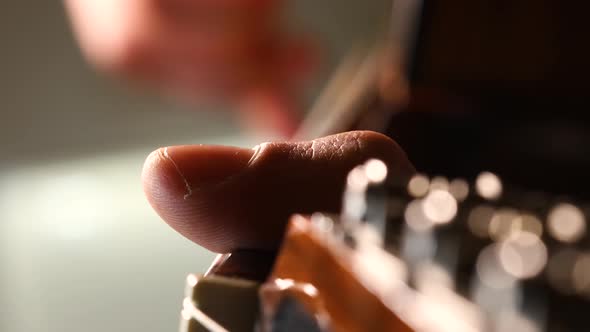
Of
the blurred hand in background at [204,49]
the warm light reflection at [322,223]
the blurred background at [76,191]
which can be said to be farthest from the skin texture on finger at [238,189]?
the blurred background at [76,191]

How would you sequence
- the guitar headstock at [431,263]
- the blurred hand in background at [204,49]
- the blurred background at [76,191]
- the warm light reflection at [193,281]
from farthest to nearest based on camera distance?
the blurred background at [76,191]
the blurred hand in background at [204,49]
the warm light reflection at [193,281]
the guitar headstock at [431,263]

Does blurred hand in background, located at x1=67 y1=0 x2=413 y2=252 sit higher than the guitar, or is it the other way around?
the guitar

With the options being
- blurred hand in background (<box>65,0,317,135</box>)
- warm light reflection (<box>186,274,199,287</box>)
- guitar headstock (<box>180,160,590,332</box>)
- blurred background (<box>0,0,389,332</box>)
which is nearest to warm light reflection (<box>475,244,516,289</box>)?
guitar headstock (<box>180,160,590,332</box>)

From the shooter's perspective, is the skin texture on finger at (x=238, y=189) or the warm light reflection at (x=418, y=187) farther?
the skin texture on finger at (x=238, y=189)

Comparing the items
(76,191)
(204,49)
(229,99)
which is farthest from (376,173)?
(76,191)

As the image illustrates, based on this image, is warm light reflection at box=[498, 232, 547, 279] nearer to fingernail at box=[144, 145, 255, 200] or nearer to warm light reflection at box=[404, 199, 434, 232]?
warm light reflection at box=[404, 199, 434, 232]

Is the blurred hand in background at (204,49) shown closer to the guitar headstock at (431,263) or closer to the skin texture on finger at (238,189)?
the skin texture on finger at (238,189)

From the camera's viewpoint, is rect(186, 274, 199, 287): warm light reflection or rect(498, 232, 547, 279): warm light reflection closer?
rect(498, 232, 547, 279): warm light reflection
